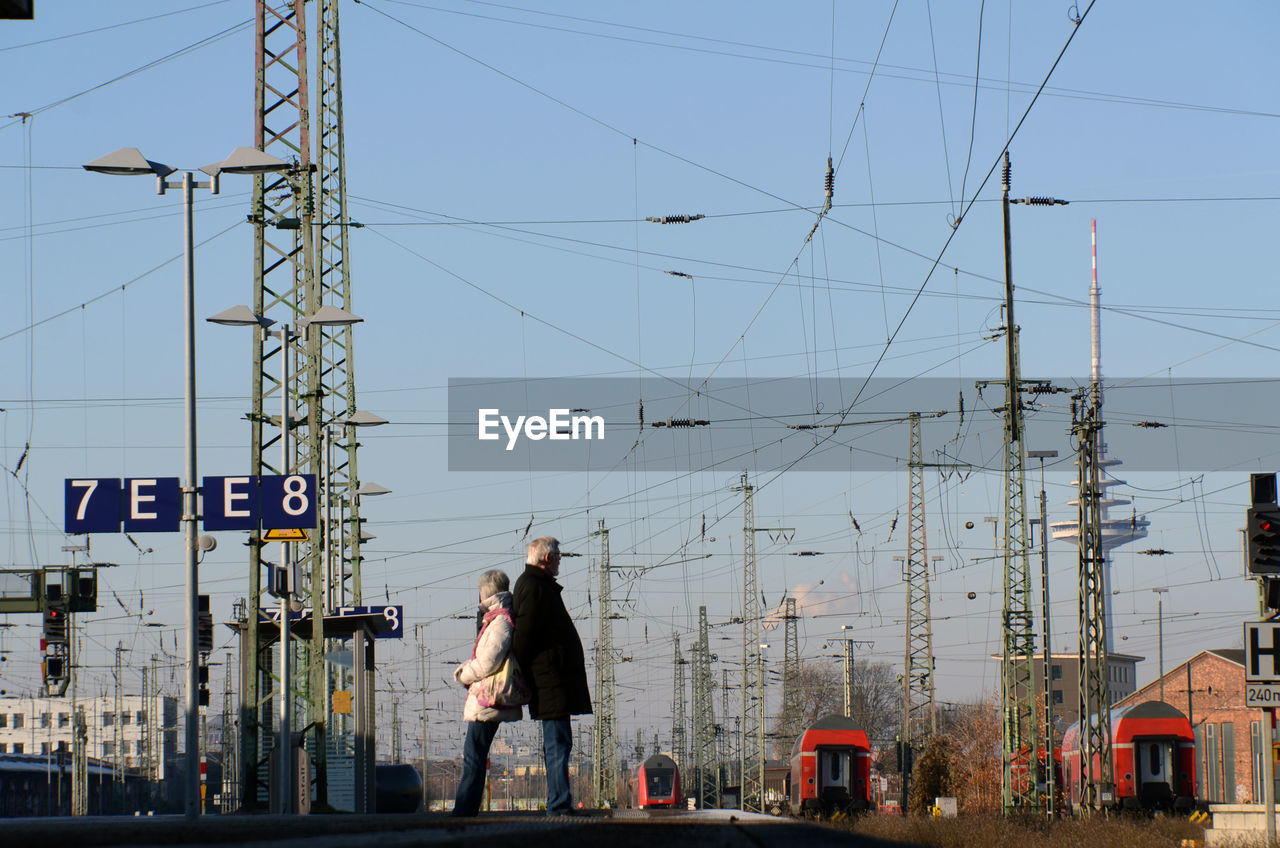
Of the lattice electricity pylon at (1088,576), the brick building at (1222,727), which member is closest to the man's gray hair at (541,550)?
the lattice electricity pylon at (1088,576)

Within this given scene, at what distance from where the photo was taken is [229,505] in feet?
73.5

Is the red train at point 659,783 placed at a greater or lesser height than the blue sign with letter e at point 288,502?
lesser

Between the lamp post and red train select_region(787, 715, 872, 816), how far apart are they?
21816 millimetres

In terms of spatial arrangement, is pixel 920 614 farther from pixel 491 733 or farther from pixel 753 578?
pixel 491 733

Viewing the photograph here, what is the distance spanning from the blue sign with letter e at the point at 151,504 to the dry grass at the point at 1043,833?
979 centimetres

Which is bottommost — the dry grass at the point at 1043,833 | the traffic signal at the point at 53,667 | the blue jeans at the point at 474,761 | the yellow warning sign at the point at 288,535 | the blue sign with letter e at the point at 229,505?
the dry grass at the point at 1043,833

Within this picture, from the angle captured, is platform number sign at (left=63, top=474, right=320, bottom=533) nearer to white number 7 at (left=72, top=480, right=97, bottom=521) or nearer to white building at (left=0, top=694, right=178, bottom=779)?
white number 7 at (left=72, top=480, right=97, bottom=521)

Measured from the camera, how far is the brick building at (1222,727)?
75875 millimetres

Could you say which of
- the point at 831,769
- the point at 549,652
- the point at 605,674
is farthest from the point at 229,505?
the point at 605,674

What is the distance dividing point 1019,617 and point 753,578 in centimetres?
1412

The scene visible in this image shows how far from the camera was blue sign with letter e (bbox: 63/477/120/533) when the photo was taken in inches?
848

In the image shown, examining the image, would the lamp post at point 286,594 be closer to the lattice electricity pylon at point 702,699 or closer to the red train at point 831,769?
the red train at point 831,769

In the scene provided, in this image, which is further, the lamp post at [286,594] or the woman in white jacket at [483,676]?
the lamp post at [286,594]

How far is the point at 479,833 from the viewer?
645cm
